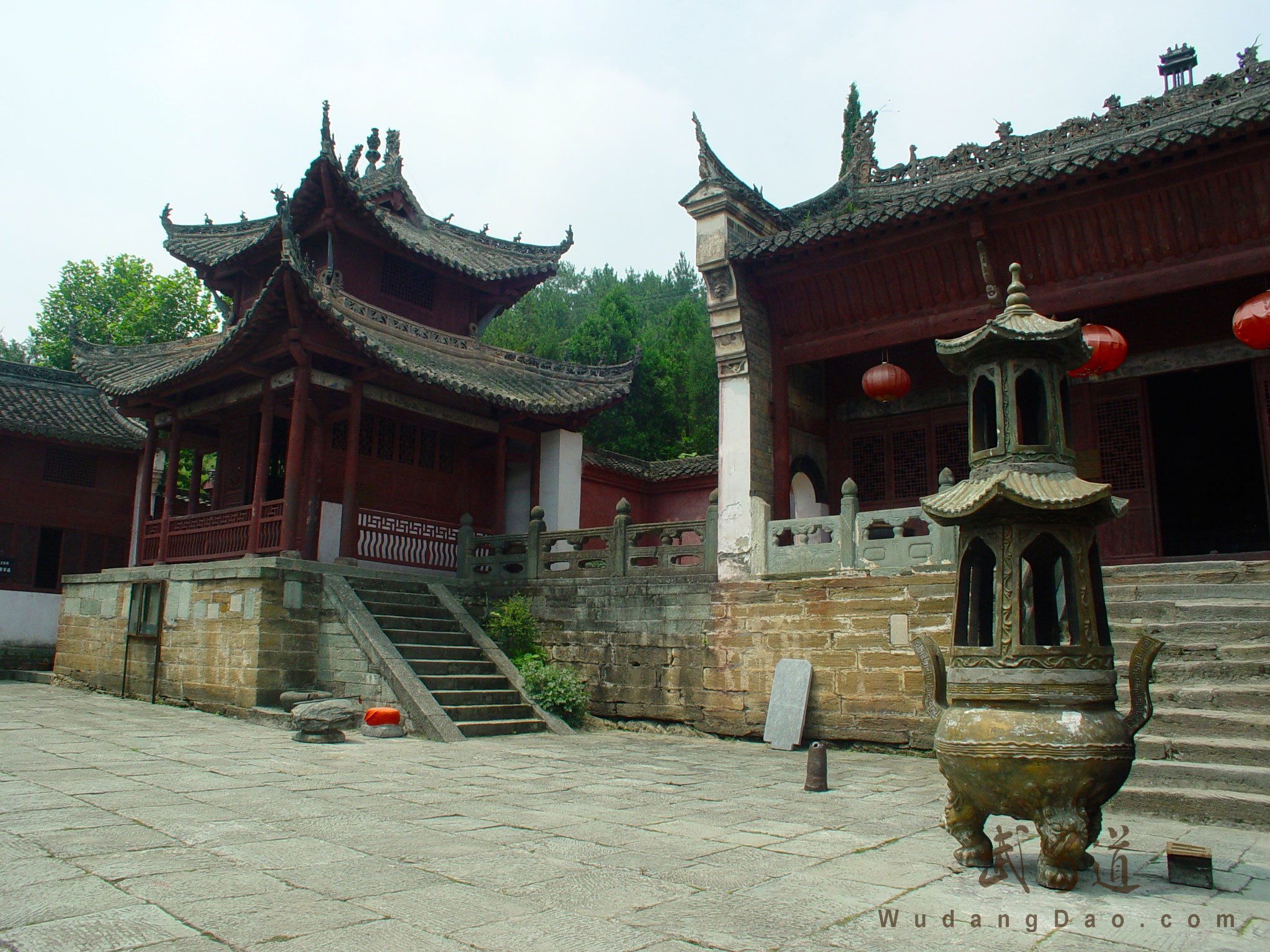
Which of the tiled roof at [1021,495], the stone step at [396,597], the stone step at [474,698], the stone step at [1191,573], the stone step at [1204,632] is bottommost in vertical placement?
the stone step at [474,698]

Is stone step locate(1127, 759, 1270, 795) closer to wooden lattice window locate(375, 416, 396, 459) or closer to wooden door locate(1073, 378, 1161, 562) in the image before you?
wooden door locate(1073, 378, 1161, 562)

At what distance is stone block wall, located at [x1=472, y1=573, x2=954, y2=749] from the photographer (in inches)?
340

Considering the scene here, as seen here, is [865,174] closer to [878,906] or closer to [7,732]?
[878,906]

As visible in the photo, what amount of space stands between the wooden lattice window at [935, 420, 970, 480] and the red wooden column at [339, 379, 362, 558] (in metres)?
7.35

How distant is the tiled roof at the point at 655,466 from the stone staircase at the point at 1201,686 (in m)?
9.13

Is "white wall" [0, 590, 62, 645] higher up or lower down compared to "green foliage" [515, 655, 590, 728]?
higher up

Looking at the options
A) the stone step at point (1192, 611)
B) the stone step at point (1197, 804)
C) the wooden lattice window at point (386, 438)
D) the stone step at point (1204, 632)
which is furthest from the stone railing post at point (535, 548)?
the stone step at point (1197, 804)

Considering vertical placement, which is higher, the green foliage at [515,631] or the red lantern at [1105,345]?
the red lantern at [1105,345]

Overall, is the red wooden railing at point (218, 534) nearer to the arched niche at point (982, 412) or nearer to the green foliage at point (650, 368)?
the arched niche at point (982, 412)

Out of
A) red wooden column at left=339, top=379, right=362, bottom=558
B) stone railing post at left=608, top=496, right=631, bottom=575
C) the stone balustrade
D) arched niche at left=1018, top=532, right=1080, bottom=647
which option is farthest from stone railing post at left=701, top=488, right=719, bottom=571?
arched niche at left=1018, top=532, right=1080, bottom=647

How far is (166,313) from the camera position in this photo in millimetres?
24516

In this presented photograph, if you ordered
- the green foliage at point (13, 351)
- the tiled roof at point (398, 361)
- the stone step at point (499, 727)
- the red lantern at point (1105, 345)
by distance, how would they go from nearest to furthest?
the red lantern at point (1105, 345)
the stone step at point (499, 727)
the tiled roof at point (398, 361)
the green foliage at point (13, 351)

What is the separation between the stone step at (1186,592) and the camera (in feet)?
24.2

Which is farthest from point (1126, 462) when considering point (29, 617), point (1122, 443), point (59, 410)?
point (59, 410)
